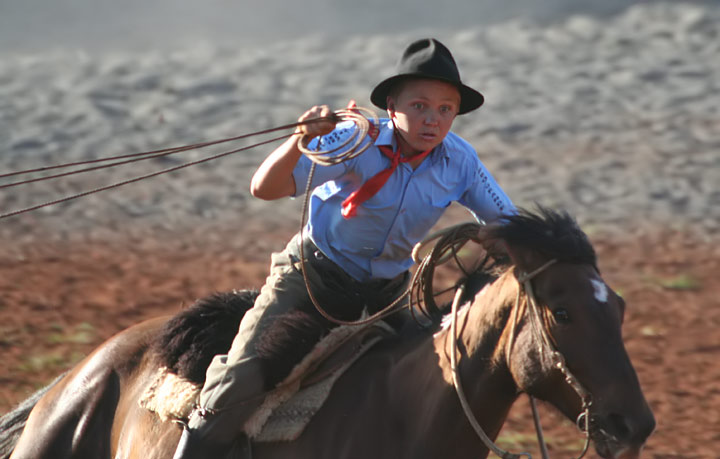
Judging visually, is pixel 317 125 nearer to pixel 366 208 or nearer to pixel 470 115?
pixel 366 208

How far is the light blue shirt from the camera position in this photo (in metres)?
3.56

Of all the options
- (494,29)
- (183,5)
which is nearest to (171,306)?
(494,29)

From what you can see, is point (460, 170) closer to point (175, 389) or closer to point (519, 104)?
point (175, 389)

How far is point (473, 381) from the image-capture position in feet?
10.5

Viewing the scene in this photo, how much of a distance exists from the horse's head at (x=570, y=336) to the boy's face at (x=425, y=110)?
489 millimetres

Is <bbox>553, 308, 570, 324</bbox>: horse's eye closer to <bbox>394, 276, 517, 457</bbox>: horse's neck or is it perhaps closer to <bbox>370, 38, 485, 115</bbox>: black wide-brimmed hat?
<bbox>394, 276, 517, 457</bbox>: horse's neck

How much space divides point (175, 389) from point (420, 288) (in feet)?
3.59

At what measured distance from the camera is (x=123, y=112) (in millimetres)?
14273

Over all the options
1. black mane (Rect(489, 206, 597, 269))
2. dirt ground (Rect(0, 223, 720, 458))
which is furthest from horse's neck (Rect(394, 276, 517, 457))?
dirt ground (Rect(0, 223, 720, 458))

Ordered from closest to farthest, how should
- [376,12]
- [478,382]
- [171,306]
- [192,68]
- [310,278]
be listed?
1. [478,382]
2. [310,278]
3. [171,306]
4. [192,68]
5. [376,12]

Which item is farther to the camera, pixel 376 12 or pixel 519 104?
pixel 376 12

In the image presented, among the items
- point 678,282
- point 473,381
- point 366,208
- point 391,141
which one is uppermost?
point 391,141

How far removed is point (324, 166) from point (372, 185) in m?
0.19

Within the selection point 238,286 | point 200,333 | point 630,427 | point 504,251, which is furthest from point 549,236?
point 238,286
